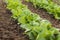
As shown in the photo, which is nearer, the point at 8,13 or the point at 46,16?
the point at 8,13

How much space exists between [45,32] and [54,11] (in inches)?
131

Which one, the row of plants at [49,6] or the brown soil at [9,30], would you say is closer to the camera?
the brown soil at [9,30]

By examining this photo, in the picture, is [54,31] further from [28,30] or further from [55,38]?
[28,30]

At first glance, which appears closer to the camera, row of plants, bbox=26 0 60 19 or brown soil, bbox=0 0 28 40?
brown soil, bbox=0 0 28 40

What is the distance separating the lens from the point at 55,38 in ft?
12.4

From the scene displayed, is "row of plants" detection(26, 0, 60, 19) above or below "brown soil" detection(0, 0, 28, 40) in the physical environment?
above

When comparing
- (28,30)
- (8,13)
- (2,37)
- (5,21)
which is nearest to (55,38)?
(28,30)

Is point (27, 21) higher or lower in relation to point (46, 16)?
lower

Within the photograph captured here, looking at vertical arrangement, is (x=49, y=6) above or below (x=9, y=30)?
above

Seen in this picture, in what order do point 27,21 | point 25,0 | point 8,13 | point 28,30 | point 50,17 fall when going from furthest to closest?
point 25,0
point 50,17
point 8,13
point 27,21
point 28,30

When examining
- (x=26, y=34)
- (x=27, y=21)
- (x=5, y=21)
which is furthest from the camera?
(x=5, y=21)

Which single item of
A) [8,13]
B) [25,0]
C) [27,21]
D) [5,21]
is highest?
[25,0]

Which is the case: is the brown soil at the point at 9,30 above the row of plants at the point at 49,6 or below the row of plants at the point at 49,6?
below

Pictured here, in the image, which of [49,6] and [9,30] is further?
[49,6]
